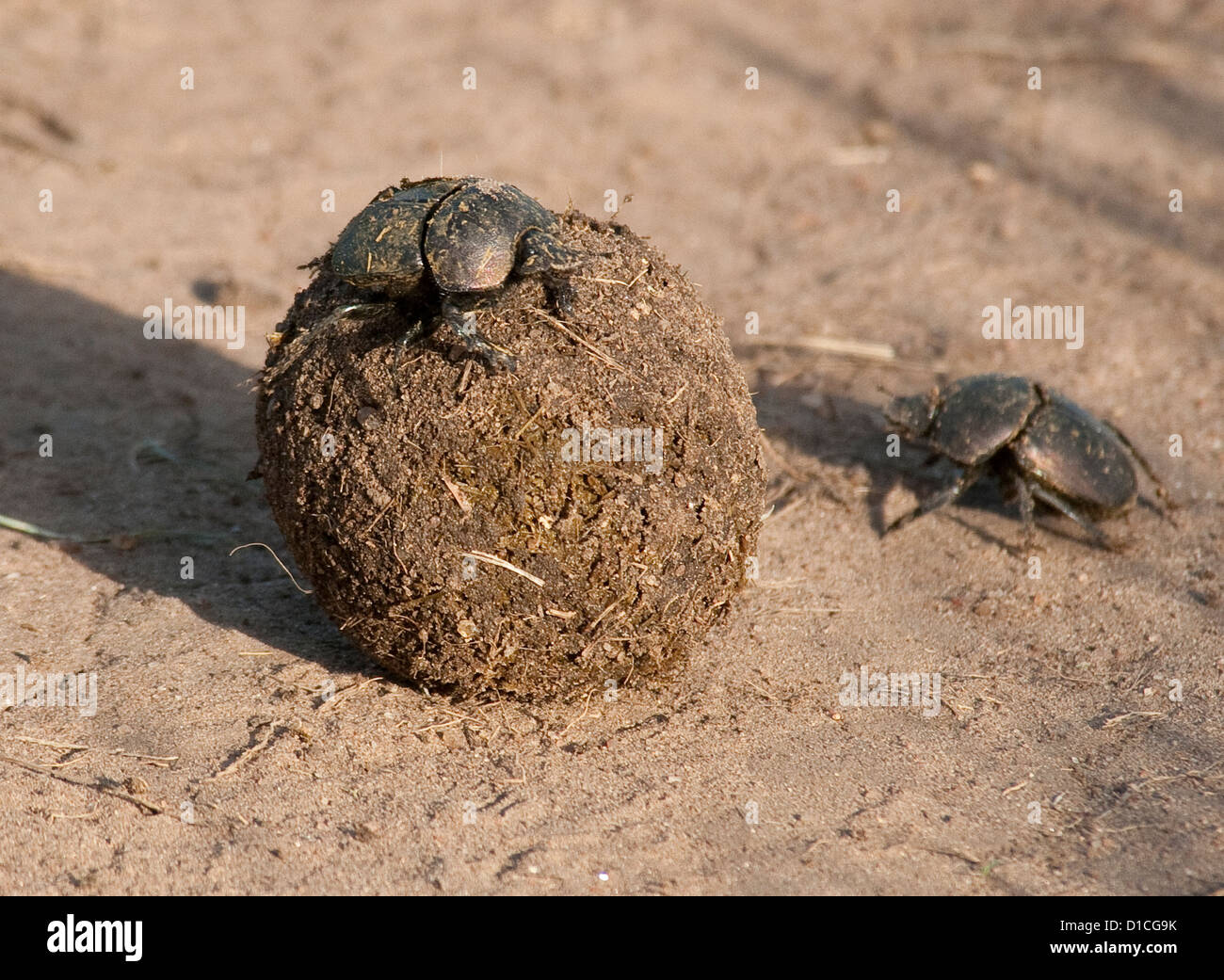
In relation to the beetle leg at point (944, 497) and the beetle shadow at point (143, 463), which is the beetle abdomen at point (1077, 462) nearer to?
the beetle leg at point (944, 497)

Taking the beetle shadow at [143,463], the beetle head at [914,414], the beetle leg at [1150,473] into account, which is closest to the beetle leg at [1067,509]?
the beetle leg at [1150,473]

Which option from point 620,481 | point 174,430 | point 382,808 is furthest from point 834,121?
point 382,808

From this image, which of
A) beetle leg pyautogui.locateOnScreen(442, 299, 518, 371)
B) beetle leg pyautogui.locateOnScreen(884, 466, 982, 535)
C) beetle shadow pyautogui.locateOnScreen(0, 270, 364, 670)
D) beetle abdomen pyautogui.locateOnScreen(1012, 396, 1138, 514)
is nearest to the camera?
beetle leg pyautogui.locateOnScreen(442, 299, 518, 371)

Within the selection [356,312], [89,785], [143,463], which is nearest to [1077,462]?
[356,312]

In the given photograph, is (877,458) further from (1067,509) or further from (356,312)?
(356,312)

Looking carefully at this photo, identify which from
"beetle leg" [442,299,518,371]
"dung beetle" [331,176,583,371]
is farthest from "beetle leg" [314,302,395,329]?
"beetle leg" [442,299,518,371]

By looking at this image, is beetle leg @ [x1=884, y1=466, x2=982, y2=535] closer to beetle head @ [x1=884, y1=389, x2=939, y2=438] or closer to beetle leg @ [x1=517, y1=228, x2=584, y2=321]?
→ beetle head @ [x1=884, y1=389, x2=939, y2=438]
